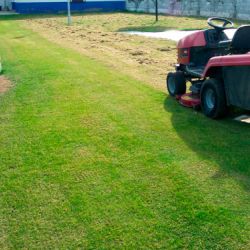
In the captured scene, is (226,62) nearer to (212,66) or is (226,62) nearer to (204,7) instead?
→ (212,66)

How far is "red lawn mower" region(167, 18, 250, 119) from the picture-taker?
5.07 meters

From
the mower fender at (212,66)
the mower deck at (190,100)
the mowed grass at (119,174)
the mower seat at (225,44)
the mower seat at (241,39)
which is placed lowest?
the mowed grass at (119,174)

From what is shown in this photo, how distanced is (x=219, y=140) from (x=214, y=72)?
1141 mm

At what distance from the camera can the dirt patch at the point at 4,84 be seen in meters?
7.95

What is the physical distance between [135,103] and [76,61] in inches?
176

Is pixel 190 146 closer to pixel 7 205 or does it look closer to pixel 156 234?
pixel 156 234

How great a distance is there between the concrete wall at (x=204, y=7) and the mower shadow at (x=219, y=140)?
21366mm

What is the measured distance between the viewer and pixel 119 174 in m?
4.19

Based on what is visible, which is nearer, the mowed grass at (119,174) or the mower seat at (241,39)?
the mowed grass at (119,174)

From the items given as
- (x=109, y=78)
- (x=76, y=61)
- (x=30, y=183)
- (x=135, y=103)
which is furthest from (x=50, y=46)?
(x=30, y=183)

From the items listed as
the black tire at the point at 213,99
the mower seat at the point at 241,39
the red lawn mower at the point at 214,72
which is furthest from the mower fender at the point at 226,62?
the mower seat at the point at 241,39

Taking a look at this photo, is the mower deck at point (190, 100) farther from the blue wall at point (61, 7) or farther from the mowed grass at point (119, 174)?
the blue wall at point (61, 7)

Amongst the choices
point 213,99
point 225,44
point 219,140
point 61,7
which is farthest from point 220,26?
point 61,7

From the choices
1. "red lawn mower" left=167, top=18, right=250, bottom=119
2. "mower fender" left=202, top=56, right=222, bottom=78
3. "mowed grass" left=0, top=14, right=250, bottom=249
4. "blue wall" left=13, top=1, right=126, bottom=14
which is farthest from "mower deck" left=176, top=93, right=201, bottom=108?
"blue wall" left=13, top=1, right=126, bottom=14
